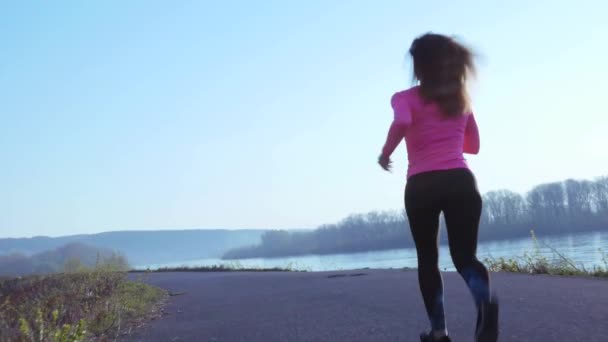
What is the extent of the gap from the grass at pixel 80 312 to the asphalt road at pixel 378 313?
0.90 ft

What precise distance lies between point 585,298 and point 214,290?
6359mm

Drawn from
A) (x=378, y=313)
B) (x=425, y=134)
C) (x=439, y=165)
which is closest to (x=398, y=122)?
(x=425, y=134)

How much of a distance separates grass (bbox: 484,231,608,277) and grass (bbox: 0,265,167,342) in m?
5.25

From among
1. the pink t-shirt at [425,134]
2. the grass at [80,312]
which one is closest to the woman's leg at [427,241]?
the pink t-shirt at [425,134]

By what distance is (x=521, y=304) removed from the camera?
17.0ft

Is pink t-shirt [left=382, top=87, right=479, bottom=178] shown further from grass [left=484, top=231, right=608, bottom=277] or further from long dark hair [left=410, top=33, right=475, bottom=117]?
grass [left=484, top=231, right=608, bottom=277]

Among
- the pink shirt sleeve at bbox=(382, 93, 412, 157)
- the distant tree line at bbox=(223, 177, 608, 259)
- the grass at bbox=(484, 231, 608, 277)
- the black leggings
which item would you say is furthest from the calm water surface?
the pink shirt sleeve at bbox=(382, 93, 412, 157)

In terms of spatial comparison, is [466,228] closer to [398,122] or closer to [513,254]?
[398,122]

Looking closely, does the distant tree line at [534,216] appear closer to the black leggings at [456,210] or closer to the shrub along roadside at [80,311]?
the shrub along roadside at [80,311]

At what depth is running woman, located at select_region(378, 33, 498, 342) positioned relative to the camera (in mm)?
2996

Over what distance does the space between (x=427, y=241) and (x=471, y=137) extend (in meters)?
0.62

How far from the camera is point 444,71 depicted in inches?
123

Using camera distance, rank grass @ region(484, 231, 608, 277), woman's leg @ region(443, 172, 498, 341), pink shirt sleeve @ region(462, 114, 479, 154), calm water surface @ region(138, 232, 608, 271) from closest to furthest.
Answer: woman's leg @ region(443, 172, 498, 341)
pink shirt sleeve @ region(462, 114, 479, 154)
grass @ region(484, 231, 608, 277)
calm water surface @ region(138, 232, 608, 271)

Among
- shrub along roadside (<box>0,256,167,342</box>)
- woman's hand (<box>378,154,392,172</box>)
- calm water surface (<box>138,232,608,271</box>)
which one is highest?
woman's hand (<box>378,154,392,172</box>)
